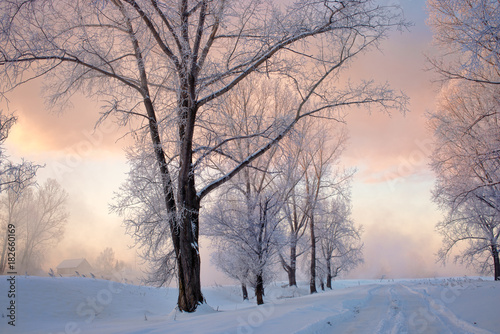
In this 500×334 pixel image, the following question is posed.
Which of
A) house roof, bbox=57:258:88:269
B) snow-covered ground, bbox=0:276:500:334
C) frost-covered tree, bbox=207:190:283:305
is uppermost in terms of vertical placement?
frost-covered tree, bbox=207:190:283:305

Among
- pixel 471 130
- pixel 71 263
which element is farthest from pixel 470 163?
pixel 71 263

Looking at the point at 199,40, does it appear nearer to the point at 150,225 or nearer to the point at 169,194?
the point at 169,194

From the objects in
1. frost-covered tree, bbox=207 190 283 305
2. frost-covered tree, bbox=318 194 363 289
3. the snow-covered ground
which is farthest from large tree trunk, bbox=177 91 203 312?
frost-covered tree, bbox=318 194 363 289

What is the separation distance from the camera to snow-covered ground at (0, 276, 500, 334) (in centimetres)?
A: 459

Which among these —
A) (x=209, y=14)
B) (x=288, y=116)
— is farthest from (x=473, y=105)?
(x=209, y=14)

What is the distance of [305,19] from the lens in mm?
7453

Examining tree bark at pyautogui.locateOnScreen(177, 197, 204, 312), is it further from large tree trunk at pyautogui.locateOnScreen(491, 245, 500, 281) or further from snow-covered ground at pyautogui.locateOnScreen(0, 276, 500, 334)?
large tree trunk at pyautogui.locateOnScreen(491, 245, 500, 281)

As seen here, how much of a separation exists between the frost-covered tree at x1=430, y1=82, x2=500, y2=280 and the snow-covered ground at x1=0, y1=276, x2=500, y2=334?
4.48 meters

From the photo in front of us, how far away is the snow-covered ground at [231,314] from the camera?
4.59 m

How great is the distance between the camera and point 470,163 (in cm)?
1005

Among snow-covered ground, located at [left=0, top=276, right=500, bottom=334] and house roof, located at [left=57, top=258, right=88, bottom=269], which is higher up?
house roof, located at [left=57, top=258, right=88, bottom=269]

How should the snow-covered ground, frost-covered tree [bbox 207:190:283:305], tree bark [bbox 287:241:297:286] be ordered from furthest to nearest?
tree bark [bbox 287:241:297:286] → frost-covered tree [bbox 207:190:283:305] → the snow-covered ground

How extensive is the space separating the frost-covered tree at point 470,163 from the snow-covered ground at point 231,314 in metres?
4.48

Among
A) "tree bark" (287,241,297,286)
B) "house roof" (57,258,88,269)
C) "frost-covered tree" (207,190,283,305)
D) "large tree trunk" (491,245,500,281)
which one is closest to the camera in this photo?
"frost-covered tree" (207,190,283,305)
